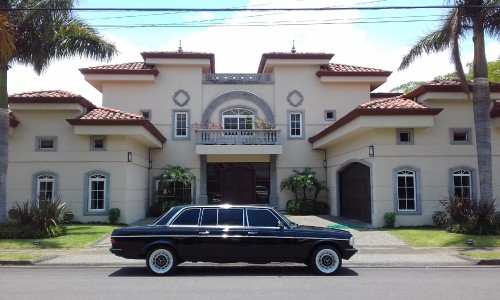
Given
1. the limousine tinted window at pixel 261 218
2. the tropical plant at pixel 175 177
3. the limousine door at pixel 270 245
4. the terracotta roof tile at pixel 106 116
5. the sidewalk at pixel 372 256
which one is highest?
the terracotta roof tile at pixel 106 116

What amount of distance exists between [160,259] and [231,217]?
1.79 meters

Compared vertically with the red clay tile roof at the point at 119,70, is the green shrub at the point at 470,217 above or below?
below

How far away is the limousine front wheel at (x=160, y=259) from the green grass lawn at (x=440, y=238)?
8583mm

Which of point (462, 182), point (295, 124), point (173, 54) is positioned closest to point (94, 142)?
point (173, 54)

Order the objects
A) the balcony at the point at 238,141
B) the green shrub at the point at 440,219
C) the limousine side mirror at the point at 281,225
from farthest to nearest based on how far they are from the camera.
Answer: the balcony at the point at 238,141 < the green shrub at the point at 440,219 < the limousine side mirror at the point at 281,225

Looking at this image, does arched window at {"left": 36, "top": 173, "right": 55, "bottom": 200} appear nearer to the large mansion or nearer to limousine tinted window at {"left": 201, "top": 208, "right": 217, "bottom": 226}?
the large mansion

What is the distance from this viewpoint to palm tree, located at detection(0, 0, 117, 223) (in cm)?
1716

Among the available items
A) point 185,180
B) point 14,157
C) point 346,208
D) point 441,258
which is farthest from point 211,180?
point 441,258

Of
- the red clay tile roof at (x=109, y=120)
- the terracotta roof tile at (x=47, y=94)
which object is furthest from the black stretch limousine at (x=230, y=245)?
the terracotta roof tile at (x=47, y=94)

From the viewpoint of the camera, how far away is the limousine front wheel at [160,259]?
1045 cm

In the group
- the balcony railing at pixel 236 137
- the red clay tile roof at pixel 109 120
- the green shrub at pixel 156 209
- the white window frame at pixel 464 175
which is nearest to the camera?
the white window frame at pixel 464 175

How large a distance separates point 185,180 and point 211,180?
9.16 feet

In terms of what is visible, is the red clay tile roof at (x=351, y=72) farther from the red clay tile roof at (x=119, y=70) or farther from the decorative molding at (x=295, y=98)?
the red clay tile roof at (x=119, y=70)

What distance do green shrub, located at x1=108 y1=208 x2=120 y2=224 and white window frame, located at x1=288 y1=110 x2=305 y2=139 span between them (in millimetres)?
11026
